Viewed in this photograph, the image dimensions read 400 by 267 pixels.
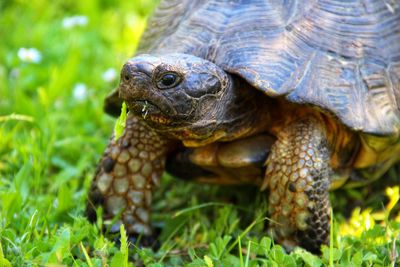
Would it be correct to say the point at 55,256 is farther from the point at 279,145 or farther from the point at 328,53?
the point at 328,53

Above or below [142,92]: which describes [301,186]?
below

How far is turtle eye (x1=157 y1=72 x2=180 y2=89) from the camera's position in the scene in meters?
3.19

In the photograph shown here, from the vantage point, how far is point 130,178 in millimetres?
3795

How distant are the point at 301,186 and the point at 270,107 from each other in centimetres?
51

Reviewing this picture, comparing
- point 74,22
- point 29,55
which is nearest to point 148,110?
point 29,55

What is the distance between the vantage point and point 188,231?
12.8 feet

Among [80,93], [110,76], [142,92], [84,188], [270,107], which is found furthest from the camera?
[110,76]

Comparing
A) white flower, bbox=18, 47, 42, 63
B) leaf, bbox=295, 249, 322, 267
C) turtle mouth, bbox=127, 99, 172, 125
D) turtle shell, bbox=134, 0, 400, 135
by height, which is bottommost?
leaf, bbox=295, 249, 322, 267

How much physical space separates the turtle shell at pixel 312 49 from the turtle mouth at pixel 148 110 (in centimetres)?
47

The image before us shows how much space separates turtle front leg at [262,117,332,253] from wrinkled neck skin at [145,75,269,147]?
0.71ft

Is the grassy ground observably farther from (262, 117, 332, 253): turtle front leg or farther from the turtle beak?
the turtle beak

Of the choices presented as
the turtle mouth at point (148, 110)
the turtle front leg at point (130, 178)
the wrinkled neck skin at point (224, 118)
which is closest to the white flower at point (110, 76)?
the turtle front leg at point (130, 178)

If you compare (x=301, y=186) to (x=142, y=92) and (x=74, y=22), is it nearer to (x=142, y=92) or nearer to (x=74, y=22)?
(x=142, y=92)

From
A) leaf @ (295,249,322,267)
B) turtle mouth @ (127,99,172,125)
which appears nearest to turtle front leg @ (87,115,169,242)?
turtle mouth @ (127,99,172,125)
